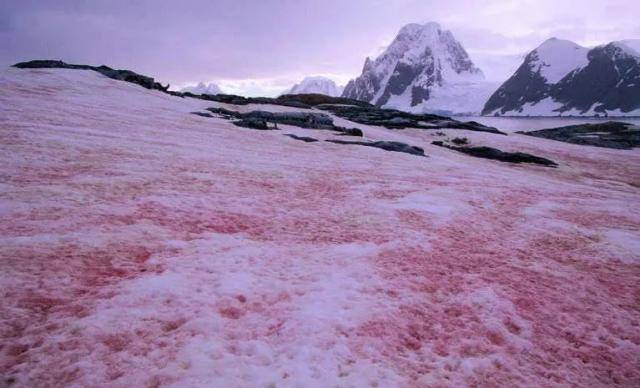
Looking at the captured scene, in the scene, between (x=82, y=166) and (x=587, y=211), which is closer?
(x=82, y=166)

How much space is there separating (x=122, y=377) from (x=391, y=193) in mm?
11456

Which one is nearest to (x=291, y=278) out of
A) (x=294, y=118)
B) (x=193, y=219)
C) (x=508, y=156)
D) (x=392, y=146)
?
(x=193, y=219)

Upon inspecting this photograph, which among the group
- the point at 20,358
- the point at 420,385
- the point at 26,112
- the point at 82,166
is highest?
the point at 26,112


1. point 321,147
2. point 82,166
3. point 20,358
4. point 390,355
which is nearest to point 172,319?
point 20,358

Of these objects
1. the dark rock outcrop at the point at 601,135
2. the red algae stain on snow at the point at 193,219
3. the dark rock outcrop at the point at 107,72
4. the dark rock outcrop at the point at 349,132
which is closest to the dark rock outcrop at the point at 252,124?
the dark rock outcrop at the point at 349,132

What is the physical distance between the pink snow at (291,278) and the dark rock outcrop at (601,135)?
46113 mm

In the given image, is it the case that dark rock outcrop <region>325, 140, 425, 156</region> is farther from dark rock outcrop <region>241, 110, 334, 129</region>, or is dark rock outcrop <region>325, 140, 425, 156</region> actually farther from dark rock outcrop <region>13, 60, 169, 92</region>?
dark rock outcrop <region>13, 60, 169, 92</region>

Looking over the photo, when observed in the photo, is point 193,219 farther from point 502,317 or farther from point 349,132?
point 349,132

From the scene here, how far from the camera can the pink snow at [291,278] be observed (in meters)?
5.12

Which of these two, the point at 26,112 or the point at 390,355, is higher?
the point at 26,112

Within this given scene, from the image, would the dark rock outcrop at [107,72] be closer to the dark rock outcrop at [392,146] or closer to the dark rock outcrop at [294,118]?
the dark rock outcrop at [294,118]

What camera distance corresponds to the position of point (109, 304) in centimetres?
598

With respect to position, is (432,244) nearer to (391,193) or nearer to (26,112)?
(391,193)

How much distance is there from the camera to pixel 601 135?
68312mm
